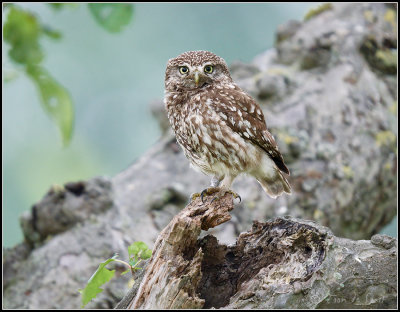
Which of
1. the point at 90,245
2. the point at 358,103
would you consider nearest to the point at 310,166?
the point at 358,103

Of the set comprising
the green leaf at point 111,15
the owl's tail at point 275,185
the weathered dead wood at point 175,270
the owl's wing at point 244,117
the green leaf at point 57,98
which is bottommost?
the owl's tail at point 275,185

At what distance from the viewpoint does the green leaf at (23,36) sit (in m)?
1.18

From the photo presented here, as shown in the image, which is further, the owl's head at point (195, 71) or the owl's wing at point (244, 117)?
the owl's head at point (195, 71)

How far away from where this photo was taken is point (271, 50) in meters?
5.70

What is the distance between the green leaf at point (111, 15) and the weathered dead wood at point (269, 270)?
1.14 meters

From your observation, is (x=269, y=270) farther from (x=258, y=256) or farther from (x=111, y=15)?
(x=111, y=15)

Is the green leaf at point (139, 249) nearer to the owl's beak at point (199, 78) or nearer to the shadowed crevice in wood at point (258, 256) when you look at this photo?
the shadowed crevice in wood at point (258, 256)

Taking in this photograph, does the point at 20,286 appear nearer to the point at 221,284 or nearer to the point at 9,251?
the point at 9,251

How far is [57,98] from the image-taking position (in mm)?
1100

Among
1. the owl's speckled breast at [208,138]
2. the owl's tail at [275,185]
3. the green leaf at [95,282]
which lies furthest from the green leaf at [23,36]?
the owl's tail at [275,185]

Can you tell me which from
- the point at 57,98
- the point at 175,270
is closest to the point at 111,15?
the point at 57,98

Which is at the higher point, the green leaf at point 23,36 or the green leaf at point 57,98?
the green leaf at point 23,36

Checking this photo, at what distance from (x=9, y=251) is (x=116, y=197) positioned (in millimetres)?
898

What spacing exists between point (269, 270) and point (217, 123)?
1483 mm
